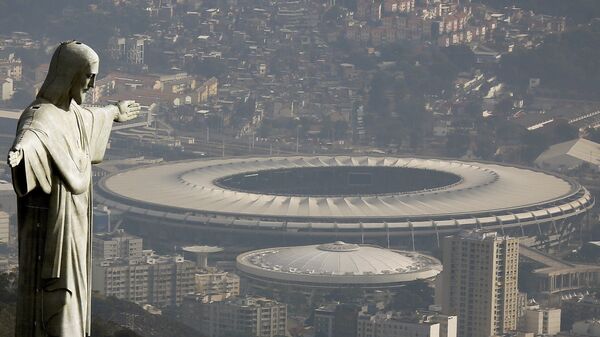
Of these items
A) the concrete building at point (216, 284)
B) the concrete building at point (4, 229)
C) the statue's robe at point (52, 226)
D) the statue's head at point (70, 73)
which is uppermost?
the statue's head at point (70, 73)

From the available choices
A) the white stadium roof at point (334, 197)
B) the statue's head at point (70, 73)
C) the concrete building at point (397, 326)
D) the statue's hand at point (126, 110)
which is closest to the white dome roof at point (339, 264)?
the white stadium roof at point (334, 197)

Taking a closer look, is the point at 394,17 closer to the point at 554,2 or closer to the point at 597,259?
the point at 554,2

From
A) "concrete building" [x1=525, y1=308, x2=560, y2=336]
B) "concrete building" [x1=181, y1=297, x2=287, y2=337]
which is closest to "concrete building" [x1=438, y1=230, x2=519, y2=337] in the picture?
"concrete building" [x1=525, y1=308, x2=560, y2=336]

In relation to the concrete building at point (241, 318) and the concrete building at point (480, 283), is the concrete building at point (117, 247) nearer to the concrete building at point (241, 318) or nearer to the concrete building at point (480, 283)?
the concrete building at point (241, 318)

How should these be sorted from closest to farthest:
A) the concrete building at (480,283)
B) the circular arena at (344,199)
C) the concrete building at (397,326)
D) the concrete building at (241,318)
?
the concrete building at (397,326) → the concrete building at (241,318) → the concrete building at (480,283) → the circular arena at (344,199)

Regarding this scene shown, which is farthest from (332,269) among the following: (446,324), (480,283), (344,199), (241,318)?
(344,199)

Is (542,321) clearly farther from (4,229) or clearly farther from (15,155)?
(15,155)
